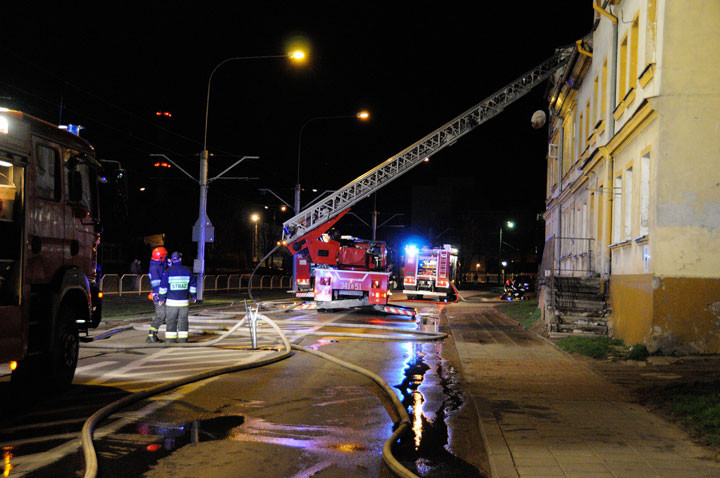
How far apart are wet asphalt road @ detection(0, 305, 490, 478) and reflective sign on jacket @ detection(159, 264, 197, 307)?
1.46m

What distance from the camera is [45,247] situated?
720cm

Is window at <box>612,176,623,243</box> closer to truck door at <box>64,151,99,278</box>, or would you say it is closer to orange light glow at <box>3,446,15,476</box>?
truck door at <box>64,151,99,278</box>

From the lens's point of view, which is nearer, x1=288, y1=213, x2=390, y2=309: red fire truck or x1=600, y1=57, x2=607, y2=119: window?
x1=600, y1=57, x2=607, y2=119: window

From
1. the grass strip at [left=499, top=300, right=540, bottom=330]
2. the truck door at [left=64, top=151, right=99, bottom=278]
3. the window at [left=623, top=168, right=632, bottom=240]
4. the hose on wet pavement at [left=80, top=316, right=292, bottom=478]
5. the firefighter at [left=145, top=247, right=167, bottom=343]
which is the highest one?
the window at [left=623, top=168, right=632, bottom=240]

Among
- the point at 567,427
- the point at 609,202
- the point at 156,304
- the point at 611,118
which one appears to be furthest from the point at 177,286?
the point at 611,118

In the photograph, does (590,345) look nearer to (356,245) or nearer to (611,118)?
(611,118)

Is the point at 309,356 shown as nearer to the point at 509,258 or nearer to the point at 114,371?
the point at 114,371

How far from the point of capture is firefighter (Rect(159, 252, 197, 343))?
11.6m

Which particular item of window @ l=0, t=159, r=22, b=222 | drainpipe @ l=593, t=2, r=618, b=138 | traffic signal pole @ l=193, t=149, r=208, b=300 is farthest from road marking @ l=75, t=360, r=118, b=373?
traffic signal pole @ l=193, t=149, r=208, b=300

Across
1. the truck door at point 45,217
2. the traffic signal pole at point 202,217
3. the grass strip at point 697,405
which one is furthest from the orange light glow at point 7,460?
the traffic signal pole at point 202,217

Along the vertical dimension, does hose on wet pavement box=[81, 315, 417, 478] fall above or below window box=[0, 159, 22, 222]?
below

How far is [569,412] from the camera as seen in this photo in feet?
22.6

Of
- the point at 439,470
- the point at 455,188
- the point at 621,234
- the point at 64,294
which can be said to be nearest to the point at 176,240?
the point at 621,234

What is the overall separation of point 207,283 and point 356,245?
49.5ft
